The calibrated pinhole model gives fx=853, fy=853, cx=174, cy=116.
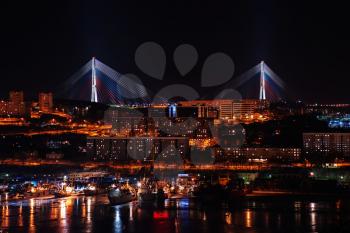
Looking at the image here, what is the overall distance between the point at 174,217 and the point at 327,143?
16.7m

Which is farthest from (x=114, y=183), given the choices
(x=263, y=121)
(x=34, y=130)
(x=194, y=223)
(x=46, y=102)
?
(x=46, y=102)

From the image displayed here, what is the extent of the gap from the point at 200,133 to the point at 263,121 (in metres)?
3.12

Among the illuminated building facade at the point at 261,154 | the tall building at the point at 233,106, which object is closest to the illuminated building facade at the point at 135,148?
the illuminated building facade at the point at 261,154

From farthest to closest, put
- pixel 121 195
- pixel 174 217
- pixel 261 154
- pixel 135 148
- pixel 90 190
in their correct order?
pixel 135 148 → pixel 261 154 → pixel 90 190 → pixel 121 195 → pixel 174 217

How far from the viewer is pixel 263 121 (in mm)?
37750

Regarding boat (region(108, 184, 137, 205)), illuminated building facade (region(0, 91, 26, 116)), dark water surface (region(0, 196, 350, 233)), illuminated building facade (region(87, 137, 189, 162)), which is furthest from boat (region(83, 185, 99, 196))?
illuminated building facade (region(0, 91, 26, 116))

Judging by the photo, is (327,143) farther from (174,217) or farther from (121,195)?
(174,217)

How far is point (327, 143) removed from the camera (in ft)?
105

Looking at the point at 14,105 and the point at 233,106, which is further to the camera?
the point at 233,106

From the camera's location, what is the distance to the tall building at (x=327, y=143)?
31531 millimetres

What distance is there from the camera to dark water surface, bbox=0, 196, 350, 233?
1449cm

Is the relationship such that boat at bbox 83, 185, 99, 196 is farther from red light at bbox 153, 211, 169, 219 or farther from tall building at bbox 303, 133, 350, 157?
tall building at bbox 303, 133, 350, 157

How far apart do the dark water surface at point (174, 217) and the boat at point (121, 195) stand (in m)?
0.22

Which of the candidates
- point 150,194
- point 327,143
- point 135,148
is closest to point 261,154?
point 327,143
